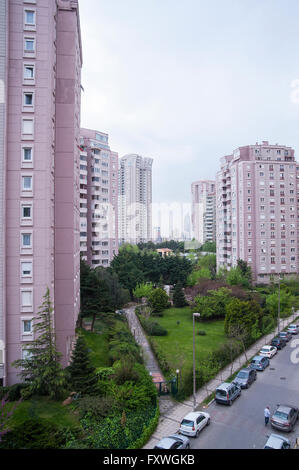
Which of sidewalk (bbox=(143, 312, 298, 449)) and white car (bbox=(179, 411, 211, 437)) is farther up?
white car (bbox=(179, 411, 211, 437))

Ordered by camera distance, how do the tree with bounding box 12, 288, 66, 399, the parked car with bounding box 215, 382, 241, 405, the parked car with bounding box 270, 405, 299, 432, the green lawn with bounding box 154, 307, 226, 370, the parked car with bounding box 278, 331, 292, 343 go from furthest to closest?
the parked car with bounding box 278, 331, 292, 343
the green lawn with bounding box 154, 307, 226, 370
the parked car with bounding box 215, 382, 241, 405
the tree with bounding box 12, 288, 66, 399
the parked car with bounding box 270, 405, 299, 432

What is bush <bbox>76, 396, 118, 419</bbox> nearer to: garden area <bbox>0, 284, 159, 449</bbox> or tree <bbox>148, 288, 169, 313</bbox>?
garden area <bbox>0, 284, 159, 449</bbox>

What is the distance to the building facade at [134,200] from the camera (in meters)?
95.8

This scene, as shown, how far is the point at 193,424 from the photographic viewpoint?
13742mm

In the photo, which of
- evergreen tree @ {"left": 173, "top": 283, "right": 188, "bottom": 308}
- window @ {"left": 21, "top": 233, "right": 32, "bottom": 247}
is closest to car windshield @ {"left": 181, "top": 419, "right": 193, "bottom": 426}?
window @ {"left": 21, "top": 233, "right": 32, "bottom": 247}

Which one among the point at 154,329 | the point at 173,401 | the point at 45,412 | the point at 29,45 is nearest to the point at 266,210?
the point at 154,329

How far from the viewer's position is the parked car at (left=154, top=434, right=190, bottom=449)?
11819 millimetres

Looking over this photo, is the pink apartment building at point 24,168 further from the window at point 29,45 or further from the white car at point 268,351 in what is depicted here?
the white car at point 268,351

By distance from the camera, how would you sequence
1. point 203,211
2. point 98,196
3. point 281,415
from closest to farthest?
point 281,415, point 98,196, point 203,211

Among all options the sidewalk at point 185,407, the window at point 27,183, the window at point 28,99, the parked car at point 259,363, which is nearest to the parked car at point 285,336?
the sidewalk at point 185,407

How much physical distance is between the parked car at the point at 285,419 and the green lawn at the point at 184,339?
6.23m

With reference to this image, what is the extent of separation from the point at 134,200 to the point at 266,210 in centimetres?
5376

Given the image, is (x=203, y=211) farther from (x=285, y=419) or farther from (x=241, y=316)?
(x=285, y=419)

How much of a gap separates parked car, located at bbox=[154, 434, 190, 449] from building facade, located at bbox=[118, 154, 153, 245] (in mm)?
82285
